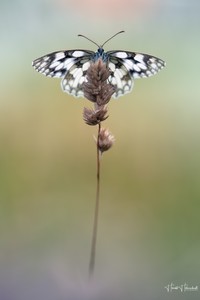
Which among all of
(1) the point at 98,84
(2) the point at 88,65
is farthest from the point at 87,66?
(1) the point at 98,84

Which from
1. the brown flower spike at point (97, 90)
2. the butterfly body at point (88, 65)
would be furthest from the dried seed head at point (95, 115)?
the butterfly body at point (88, 65)

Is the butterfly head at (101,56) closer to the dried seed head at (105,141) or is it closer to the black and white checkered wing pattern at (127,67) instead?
the black and white checkered wing pattern at (127,67)

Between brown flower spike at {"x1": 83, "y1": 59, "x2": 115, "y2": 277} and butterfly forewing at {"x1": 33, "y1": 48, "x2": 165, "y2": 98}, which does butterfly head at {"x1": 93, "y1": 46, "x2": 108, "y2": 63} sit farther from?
brown flower spike at {"x1": 83, "y1": 59, "x2": 115, "y2": 277}

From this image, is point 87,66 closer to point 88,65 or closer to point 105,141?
point 88,65

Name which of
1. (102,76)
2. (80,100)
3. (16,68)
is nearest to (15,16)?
(16,68)

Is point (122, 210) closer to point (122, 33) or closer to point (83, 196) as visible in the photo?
point (83, 196)

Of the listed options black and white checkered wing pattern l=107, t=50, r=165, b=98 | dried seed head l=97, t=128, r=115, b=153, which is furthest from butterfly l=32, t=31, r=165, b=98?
dried seed head l=97, t=128, r=115, b=153
